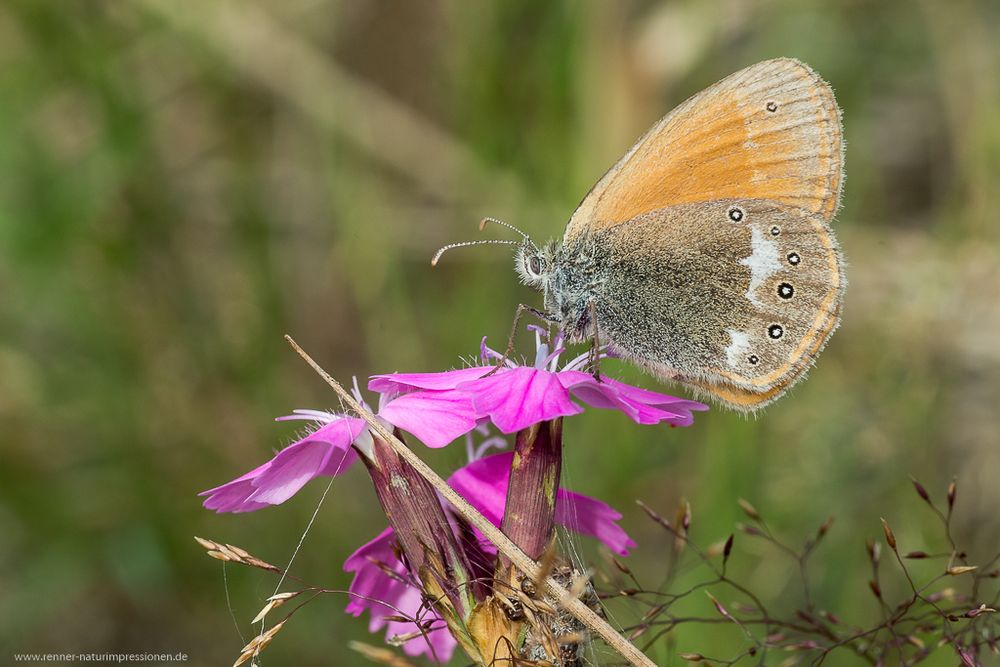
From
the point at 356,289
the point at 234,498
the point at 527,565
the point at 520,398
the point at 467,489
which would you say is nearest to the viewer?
the point at 527,565

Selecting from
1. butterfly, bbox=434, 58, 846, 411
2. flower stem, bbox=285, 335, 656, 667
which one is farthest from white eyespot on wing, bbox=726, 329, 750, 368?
flower stem, bbox=285, 335, 656, 667

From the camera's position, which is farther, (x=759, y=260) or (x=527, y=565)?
(x=759, y=260)

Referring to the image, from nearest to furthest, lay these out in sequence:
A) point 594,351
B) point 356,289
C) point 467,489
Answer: point 467,489 → point 594,351 → point 356,289

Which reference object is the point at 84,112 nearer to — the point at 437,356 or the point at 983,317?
the point at 437,356

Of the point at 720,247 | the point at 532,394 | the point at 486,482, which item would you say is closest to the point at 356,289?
the point at 720,247

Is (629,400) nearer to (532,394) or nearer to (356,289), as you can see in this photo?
(532,394)

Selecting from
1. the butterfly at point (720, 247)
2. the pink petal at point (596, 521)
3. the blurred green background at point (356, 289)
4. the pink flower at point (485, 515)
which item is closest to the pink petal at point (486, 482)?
the pink flower at point (485, 515)
